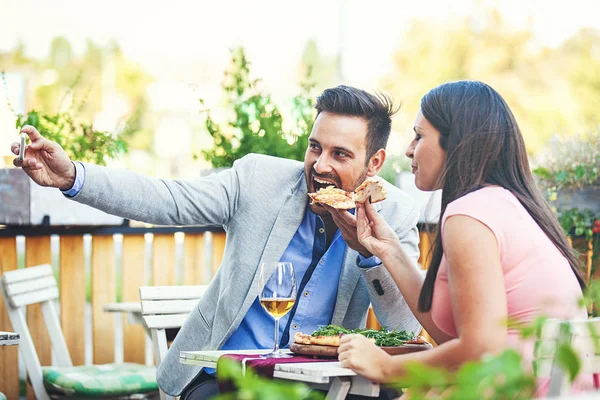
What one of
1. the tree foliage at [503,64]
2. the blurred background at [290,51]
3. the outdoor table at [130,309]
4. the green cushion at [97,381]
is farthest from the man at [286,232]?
the tree foliage at [503,64]

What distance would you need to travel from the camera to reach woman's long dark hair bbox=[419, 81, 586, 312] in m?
2.20

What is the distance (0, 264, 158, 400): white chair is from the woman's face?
7.16 ft

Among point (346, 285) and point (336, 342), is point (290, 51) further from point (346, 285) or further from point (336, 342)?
point (336, 342)

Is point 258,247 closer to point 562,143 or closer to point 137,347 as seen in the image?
point 137,347

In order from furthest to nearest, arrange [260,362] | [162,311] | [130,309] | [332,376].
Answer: [130,309], [162,311], [260,362], [332,376]

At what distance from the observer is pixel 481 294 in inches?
74.9

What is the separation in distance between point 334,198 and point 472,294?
0.98m

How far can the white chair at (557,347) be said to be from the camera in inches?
56.4

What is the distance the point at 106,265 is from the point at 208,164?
97 centimetres

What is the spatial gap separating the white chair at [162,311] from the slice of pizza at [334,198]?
3.53ft

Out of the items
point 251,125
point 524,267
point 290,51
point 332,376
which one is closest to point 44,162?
point 332,376

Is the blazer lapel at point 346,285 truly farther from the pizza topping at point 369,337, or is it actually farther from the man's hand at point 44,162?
the man's hand at point 44,162

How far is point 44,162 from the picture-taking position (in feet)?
8.52

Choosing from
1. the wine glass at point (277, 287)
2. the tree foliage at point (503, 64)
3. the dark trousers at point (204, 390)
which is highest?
the tree foliage at point (503, 64)
